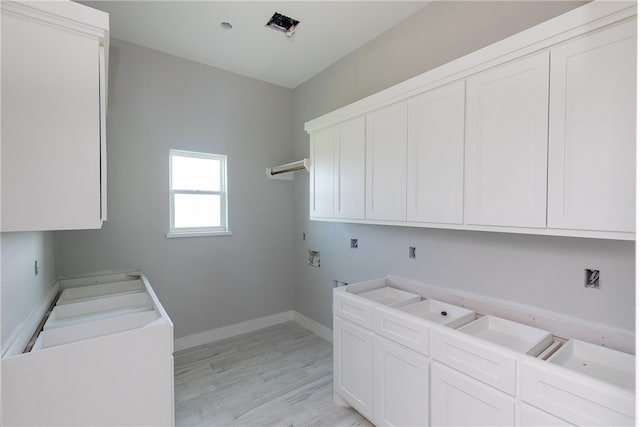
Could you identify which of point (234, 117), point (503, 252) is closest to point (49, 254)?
point (234, 117)

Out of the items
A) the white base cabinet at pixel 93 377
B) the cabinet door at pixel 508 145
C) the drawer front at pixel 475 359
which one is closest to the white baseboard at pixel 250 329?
the white base cabinet at pixel 93 377

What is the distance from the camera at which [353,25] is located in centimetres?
275

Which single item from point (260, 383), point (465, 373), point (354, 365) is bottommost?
point (260, 383)

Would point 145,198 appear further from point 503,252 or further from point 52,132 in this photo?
point 503,252

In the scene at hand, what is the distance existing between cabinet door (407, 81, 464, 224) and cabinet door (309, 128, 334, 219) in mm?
895

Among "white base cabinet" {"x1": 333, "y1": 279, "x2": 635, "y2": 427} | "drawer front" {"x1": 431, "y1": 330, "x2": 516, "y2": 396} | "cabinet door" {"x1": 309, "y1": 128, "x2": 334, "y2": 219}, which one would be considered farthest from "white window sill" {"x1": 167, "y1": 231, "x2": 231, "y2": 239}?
"drawer front" {"x1": 431, "y1": 330, "x2": 516, "y2": 396}

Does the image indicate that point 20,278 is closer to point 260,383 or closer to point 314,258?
point 260,383

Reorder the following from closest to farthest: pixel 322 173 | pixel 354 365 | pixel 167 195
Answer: pixel 354 365 < pixel 322 173 < pixel 167 195

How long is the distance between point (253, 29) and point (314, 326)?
3.32 meters

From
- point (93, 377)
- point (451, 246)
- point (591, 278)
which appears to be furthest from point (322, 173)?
point (93, 377)

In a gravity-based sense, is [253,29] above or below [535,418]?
above

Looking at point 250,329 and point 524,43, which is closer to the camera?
point 524,43

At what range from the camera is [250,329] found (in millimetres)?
3785

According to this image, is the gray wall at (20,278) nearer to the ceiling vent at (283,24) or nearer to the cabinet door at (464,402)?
the cabinet door at (464,402)
